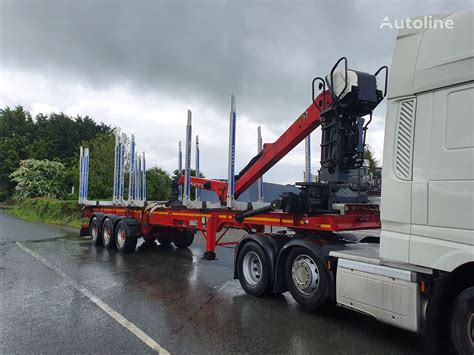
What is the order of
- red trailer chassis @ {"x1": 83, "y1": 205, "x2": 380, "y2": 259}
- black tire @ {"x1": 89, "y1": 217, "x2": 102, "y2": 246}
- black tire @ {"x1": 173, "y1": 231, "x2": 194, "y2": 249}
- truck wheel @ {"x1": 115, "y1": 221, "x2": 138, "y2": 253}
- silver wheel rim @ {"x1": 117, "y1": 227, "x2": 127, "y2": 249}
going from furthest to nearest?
black tire @ {"x1": 89, "y1": 217, "x2": 102, "y2": 246} → black tire @ {"x1": 173, "y1": 231, "x2": 194, "y2": 249} → silver wheel rim @ {"x1": 117, "y1": 227, "x2": 127, "y2": 249} → truck wheel @ {"x1": 115, "y1": 221, "x2": 138, "y2": 253} → red trailer chassis @ {"x1": 83, "y1": 205, "x2": 380, "y2": 259}

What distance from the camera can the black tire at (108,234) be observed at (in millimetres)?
11766

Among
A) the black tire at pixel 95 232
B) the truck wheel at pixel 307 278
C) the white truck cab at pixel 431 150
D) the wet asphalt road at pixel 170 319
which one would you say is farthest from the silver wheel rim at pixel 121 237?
the white truck cab at pixel 431 150

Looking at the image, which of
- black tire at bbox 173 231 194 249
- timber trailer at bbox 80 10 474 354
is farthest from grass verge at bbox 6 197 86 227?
timber trailer at bbox 80 10 474 354

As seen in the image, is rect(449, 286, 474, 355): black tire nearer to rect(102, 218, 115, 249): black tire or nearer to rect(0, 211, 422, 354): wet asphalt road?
rect(0, 211, 422, 354): wet asphalt road

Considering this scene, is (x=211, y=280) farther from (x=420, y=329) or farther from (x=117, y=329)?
(x=420, y=329)

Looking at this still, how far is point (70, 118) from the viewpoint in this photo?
58.4m

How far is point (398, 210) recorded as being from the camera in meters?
4.08

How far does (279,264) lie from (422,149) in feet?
9.15

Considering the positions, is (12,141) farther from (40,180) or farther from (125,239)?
(125,239)

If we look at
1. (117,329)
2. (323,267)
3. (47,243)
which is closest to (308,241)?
(323,267)

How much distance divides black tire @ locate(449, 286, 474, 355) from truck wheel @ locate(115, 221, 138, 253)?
891cm

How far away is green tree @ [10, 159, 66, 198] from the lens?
117ft

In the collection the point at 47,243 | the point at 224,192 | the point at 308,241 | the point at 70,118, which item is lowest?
the point at 47,243

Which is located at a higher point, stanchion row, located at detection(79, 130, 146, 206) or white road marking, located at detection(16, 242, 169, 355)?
stanchion row, located at detection(79, 130, 146, 206)
